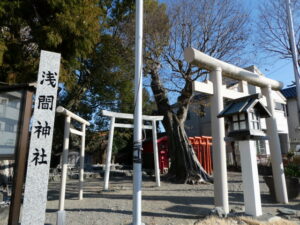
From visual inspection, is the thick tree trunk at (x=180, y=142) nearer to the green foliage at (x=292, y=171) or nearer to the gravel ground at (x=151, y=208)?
the gravel ground at (x=151, y=208)

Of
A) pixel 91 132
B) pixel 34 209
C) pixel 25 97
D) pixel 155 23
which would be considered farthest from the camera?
pixel 91 132

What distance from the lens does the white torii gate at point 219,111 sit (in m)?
4.47

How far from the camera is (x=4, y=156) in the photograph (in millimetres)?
3158

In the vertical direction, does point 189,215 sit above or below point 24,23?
below

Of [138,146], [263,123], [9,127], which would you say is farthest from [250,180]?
[263,123]

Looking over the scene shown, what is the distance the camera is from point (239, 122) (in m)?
4.31

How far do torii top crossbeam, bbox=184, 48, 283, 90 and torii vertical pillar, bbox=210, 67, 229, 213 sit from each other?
0.55ft

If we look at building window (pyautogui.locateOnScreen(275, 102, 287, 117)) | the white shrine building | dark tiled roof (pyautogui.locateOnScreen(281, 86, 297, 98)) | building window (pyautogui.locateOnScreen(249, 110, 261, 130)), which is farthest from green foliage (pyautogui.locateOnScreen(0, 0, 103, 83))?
dark tiled roof (pyautogui.locateOnScreen(281, 86, 297, 98))

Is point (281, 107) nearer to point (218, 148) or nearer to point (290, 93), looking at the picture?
point (290, 93)

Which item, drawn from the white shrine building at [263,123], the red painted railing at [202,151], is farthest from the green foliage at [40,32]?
the white shrine building at [263,123]

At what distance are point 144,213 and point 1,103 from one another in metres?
3.16

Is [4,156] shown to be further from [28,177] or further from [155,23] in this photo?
[155,23]

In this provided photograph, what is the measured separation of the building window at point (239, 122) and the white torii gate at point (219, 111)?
36 centimetres

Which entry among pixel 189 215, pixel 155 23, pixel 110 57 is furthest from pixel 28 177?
pixel 110 57
